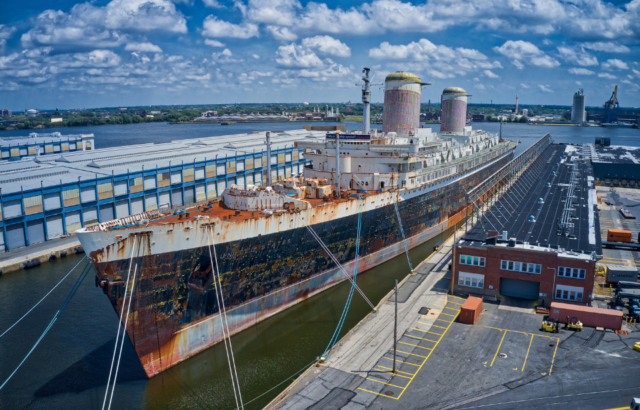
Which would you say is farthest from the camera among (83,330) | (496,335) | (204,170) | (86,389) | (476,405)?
(204,170)

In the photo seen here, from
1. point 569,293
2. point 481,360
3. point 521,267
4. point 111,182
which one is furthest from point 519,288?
point 111,182

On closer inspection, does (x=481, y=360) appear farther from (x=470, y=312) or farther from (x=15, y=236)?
(x=15, y=236)

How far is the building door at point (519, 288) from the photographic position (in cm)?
2412

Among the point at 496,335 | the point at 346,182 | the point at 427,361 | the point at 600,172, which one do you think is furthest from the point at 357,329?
the point at 600,172

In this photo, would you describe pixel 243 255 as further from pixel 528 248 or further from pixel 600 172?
pixel 600 172

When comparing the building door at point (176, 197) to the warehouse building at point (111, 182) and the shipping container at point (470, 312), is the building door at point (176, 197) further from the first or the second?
the shipping container at point (470, 312)

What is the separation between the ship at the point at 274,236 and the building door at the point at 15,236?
1816 cm

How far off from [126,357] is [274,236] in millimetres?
8568

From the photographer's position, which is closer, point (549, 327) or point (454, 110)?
point (549, 327)

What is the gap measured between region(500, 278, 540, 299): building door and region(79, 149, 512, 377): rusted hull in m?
8.75

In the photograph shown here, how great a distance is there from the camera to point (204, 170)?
162 ft

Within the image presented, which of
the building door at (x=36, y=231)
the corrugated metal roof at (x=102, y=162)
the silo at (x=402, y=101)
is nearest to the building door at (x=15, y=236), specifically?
the building door at (x=36, y=231)

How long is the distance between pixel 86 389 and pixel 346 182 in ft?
64.7

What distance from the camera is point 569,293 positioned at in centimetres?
2305
